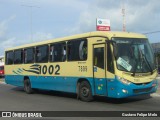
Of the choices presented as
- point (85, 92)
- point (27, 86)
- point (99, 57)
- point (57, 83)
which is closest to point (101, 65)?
point (99, 57)

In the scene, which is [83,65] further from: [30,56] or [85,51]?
[30,56]

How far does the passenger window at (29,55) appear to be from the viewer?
21.0 meters

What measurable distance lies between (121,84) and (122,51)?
1.37 m

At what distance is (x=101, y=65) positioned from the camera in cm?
1462

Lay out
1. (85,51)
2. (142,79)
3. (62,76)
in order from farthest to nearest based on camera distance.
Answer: (62,76)
(85,51)
(142,79)

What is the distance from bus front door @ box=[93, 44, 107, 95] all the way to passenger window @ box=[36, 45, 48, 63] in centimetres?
478

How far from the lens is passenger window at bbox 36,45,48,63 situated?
19.2 meters

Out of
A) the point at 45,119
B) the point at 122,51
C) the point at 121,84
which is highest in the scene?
the point at 122,51

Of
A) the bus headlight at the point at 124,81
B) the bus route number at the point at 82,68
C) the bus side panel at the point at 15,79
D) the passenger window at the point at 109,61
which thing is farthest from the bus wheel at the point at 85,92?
the bus side panel at the point at 15,79

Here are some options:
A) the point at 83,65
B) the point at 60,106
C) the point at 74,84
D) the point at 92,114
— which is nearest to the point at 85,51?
the point at 83,65

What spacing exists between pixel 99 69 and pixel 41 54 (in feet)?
19.3

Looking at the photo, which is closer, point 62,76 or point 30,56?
point 62,76

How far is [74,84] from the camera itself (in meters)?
16.5

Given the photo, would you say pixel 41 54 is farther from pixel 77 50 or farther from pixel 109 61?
pixel 109 61
